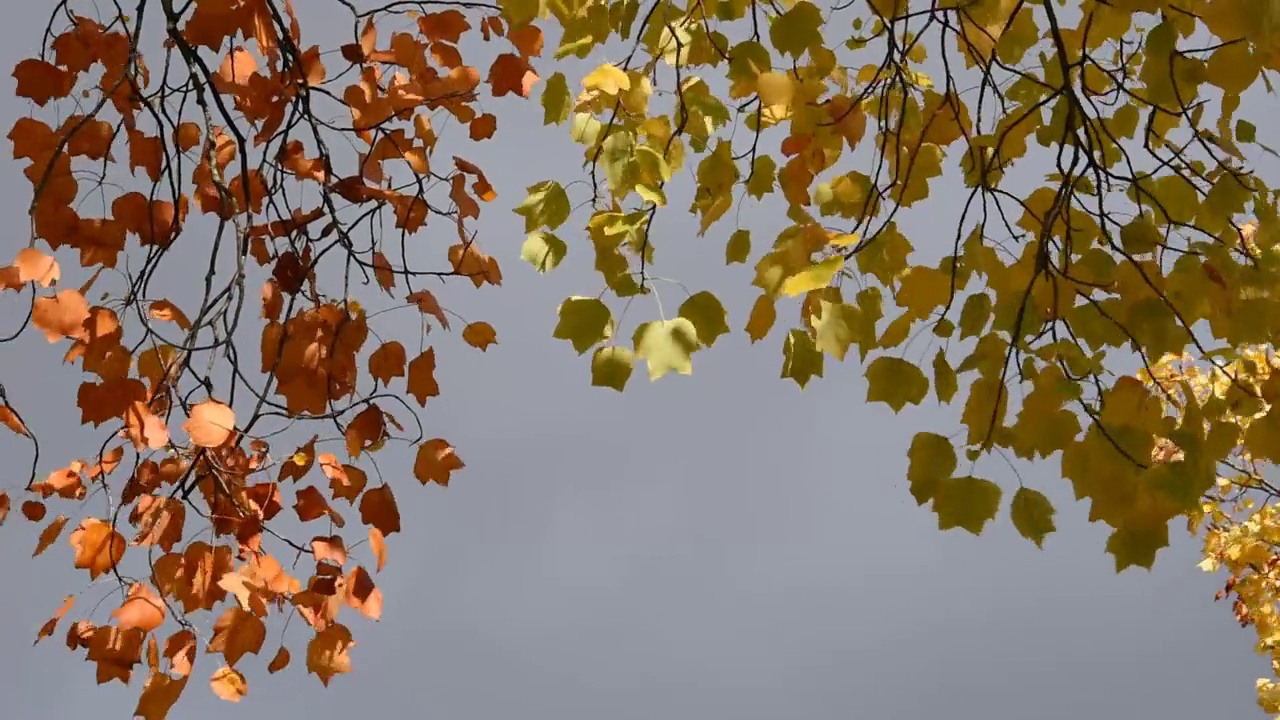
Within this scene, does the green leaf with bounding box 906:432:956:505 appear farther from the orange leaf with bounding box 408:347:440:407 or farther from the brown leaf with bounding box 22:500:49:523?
the brown leaf with bounding box 22:500:49:523

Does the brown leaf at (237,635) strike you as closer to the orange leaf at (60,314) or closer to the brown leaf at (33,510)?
the orange leaf at (60,314)

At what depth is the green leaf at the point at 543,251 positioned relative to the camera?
1.16 metres

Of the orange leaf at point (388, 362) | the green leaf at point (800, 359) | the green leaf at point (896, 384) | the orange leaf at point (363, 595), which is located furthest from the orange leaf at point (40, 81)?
the green leaf at point (896, 384)

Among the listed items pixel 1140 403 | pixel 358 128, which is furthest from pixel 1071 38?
pixel 358 128

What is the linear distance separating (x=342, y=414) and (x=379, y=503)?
0.14m

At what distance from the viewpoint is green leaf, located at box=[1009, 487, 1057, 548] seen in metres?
0.91

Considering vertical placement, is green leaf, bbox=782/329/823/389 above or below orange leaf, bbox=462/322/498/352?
below

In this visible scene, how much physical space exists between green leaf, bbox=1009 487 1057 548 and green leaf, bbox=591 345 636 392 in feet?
1.41

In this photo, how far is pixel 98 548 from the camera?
49.3 inches

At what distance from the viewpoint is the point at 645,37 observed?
126cm

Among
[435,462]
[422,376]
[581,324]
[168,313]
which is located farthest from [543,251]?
[168,313]

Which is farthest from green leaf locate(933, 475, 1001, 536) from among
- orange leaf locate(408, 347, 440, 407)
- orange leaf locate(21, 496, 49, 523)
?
orange leaf locate(21, 496, 49, 523)

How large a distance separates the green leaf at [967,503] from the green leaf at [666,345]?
0.29 metres

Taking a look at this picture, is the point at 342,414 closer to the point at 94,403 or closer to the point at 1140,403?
the point at 94,403
